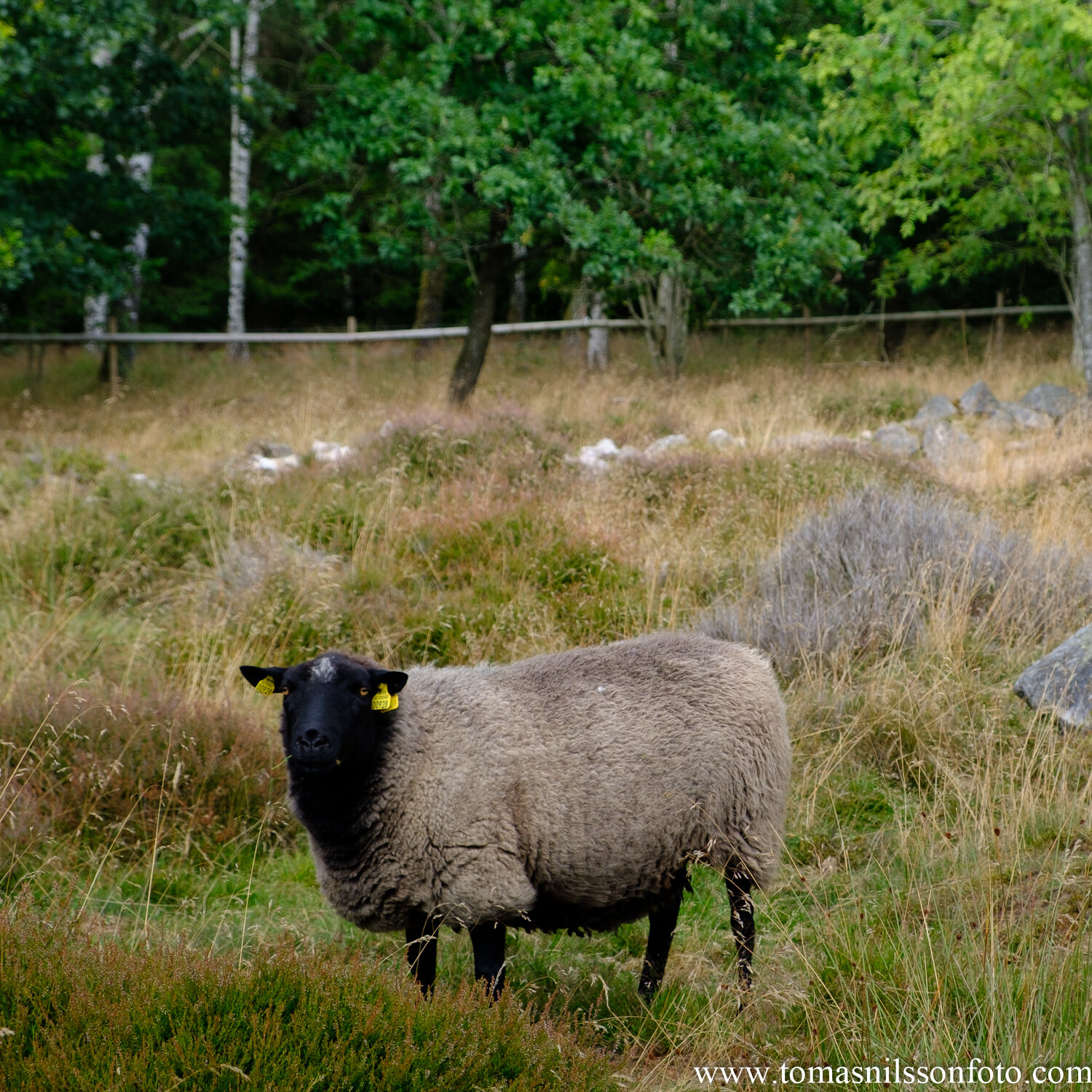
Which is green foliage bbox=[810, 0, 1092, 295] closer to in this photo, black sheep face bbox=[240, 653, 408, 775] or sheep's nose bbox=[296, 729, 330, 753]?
black sheep face bbox=[240, 653, 408, 775]

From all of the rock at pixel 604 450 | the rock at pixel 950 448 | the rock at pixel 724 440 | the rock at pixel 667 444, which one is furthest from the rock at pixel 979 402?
the rock at pixel 604 450

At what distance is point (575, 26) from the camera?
13641 millimetres

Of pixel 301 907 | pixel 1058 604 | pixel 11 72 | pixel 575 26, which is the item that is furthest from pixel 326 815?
pixel 11 72

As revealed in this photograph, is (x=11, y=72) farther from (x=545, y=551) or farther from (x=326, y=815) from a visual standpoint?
(x=326, y=815)

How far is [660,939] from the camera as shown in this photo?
427 cm

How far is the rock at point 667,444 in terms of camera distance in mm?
12141

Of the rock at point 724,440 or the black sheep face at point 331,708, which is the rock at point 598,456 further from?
the black sheep face at point 331,708

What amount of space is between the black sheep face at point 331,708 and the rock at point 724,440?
8371 mm

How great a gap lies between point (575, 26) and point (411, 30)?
2.83 m

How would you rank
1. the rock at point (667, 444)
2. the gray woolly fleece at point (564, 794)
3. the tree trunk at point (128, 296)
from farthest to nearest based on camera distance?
1. the tree trunk at point (128, 296)
2. the rock at point (667, 444)
3. the gray woolly fleece at point (564, 794)

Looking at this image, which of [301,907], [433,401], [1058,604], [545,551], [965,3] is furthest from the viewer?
[433,401]

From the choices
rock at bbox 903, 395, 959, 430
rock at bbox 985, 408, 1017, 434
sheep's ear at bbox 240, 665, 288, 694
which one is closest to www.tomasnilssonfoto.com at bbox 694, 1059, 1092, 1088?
sheep's ear at bbox 240, 665, 288, 694

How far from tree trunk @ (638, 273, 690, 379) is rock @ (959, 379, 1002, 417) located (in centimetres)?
565

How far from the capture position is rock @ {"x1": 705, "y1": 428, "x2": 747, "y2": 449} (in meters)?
11.9
